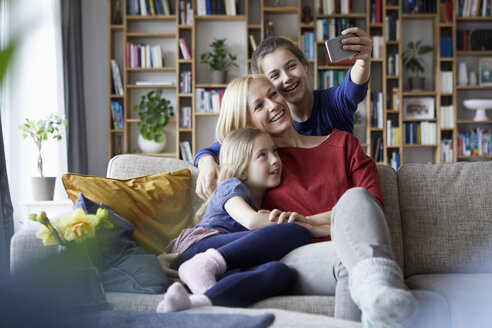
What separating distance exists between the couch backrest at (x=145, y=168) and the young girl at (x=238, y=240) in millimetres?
153

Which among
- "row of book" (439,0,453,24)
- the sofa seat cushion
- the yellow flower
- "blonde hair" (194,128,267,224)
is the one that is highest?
"row of book" (439,0,453,24)

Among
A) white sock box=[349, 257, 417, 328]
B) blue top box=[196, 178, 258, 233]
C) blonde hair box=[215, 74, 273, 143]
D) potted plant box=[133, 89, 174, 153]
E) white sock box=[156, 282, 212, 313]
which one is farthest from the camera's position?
potted plant box=[133, 89, 174, 153]

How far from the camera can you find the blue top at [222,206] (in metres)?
1.54

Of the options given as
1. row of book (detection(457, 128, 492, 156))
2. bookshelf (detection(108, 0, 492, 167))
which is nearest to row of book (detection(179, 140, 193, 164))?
bookshelf (detection(108, 0, 492, 167))

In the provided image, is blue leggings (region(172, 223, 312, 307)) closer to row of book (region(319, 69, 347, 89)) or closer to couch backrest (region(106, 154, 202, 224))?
couch backrest (region(106, 154, 202, 224))

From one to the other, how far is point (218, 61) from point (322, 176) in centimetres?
350

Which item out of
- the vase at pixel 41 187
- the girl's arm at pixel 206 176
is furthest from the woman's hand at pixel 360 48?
the vase at pixel 41 187

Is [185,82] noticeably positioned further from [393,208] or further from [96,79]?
[393,208]

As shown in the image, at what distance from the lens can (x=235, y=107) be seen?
1788 millimetres

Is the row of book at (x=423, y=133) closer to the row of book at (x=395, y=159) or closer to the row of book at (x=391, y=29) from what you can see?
the row of book at (x=395, y=159)

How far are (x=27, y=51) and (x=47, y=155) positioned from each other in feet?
14.2

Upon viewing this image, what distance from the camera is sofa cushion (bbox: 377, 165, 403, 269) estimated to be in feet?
5.54

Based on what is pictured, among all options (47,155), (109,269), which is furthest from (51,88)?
(109,269)

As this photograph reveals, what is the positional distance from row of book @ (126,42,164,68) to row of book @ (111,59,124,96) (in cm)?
12
